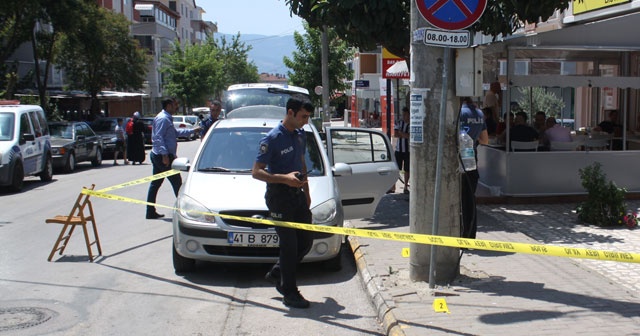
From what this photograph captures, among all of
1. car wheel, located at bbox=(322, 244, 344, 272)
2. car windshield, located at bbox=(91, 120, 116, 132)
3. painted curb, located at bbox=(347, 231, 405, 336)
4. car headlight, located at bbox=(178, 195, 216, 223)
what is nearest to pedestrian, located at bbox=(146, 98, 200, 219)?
car headlight, located at bbox=(178, 195, 216, 223)

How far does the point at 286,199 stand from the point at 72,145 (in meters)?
17.0

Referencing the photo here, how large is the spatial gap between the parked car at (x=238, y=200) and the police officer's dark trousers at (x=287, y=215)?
801 mm

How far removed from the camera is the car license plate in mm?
6656

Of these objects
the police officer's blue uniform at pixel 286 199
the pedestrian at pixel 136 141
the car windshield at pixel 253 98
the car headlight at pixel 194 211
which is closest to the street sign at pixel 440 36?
the police officer's blue uniform at pixel 286 199

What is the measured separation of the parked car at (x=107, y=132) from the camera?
26609 mm

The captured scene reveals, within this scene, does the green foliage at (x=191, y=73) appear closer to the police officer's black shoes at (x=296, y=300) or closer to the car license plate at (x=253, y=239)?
the car license plate at (x=253, y=239)

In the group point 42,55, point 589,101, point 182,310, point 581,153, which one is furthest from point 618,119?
point 42,55

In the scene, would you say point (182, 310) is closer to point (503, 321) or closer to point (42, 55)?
point (503, 321)

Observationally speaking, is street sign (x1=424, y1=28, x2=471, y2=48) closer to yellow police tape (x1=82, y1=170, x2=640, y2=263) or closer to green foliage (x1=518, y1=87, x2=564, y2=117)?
yellow police tape (x1=82, y1=170, x2=640, y2=263)

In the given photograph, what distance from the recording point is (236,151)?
317 inches

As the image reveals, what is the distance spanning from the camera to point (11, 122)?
15.8 m

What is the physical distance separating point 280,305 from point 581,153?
303 inches

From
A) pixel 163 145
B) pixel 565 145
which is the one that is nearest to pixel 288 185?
pixel 163 145

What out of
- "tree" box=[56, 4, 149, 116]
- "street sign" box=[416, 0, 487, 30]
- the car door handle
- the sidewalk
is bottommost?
the sidewalk
